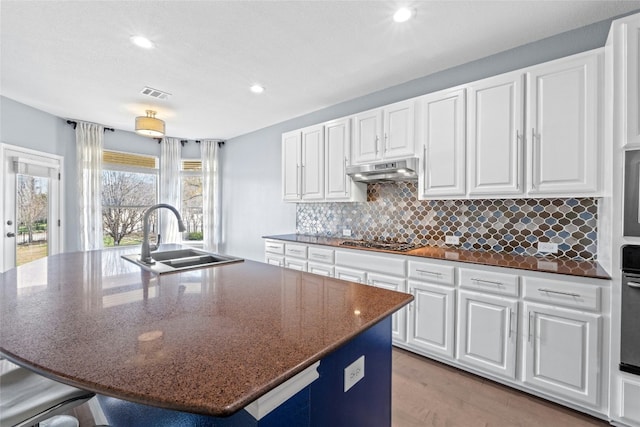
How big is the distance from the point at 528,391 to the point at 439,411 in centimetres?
66

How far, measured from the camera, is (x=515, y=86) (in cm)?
213

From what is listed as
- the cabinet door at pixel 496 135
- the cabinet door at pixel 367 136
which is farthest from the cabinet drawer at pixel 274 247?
the cabinet door at pixel 496 135

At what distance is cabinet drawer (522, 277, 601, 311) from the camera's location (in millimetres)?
1710

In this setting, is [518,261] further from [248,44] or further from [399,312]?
[248,44]

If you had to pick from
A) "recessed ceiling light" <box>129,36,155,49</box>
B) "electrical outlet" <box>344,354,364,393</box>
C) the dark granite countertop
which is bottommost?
"electrical outlet" <box>344,354,364,393</box>

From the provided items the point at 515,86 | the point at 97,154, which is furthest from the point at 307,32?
the point at 97,154

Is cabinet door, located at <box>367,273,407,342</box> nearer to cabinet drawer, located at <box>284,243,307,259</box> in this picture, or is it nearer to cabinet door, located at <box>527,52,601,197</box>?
cabinet drawer, located at <box>284,243,307,259</box>

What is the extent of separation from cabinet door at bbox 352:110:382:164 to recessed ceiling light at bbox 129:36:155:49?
194cm

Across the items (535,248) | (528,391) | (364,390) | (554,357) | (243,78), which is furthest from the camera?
(243,78)

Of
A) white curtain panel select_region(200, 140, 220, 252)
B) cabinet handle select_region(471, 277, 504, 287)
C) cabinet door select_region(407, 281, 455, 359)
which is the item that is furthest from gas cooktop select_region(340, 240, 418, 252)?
white curtain panel select_region(200, 140, 220, 252)

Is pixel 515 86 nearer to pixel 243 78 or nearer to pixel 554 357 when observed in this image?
pixel 554 357

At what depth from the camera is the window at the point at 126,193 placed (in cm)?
488

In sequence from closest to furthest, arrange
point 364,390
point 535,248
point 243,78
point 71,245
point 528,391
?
point 364,390
point 528,391
point 535,248
point 243,78
point 71,245

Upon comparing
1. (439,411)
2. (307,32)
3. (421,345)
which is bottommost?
(439,411)
